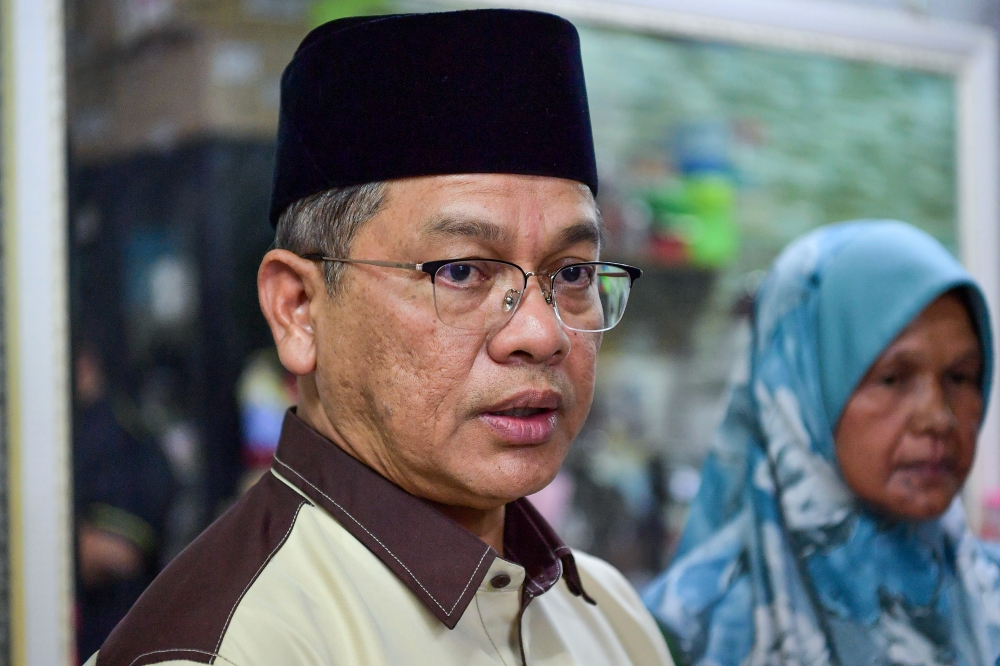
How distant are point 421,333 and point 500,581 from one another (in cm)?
34

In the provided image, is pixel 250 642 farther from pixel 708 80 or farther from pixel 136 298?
pixel 708 80

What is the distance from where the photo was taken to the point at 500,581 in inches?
51.1

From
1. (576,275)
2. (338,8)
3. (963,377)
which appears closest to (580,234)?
(576,275)

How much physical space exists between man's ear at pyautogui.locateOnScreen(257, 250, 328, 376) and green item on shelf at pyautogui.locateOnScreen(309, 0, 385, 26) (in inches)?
53.8

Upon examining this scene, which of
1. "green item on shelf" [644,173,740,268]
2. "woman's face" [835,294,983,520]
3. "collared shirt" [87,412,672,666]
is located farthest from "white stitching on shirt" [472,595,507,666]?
"green item on shelf" [644,173,740,268]

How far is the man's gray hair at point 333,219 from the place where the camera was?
1.30 meters

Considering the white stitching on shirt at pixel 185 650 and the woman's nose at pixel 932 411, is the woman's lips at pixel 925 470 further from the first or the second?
the white stitching on shirt at pixel 185 650

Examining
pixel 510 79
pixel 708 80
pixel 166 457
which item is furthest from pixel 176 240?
pixel 708 80

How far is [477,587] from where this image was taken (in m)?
1.25

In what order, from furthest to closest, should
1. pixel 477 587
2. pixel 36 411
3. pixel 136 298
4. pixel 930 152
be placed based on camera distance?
pixel 930 152 → pixel 136 298 → pixel 36 411 → pixel 477 587

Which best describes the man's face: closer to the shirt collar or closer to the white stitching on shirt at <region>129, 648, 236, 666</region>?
the shirt collar

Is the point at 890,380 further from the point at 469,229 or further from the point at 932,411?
the point at 469,229

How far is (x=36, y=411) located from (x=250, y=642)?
1250 mm

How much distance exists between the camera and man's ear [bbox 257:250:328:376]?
4.45ft
